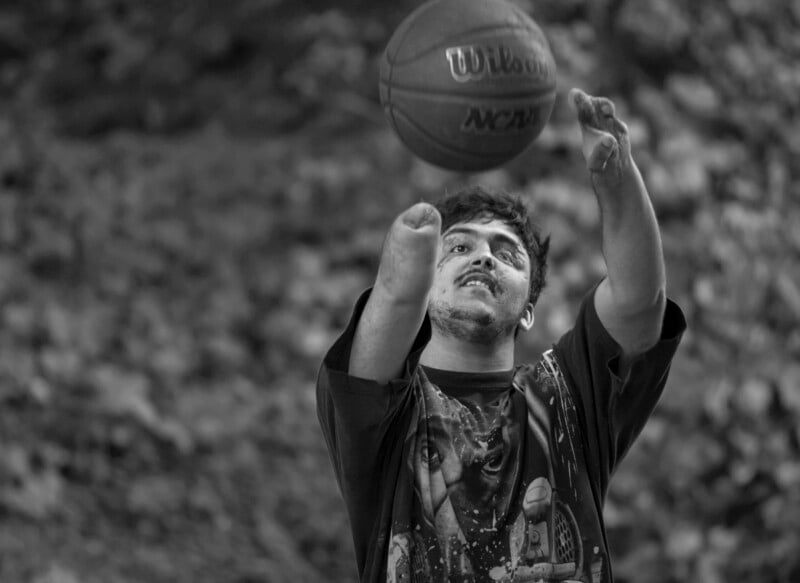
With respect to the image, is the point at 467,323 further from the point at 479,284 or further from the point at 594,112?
the point at 594,112

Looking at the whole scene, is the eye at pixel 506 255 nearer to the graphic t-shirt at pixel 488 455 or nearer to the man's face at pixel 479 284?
the man's face at pixel 479 284

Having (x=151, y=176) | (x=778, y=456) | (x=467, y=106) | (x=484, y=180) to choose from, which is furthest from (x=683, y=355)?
(x=467, y=106)

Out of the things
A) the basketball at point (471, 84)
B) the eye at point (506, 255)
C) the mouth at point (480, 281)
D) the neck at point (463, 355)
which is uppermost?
the basketball at point (471, 84)

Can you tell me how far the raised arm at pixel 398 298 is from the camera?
10.9 feet

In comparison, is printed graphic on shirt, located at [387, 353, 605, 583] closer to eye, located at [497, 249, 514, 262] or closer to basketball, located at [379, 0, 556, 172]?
eye, located at [497, 249, 514, 262]

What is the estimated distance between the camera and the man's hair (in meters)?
3.92

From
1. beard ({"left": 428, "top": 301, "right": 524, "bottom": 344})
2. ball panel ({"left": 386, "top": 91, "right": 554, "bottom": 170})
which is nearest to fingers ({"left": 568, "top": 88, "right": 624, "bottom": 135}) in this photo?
ball panel ({"left": 386, "top": 91, "right": 554, "bottom": 170})

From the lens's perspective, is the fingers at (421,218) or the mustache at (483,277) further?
the mustache at (483,277)

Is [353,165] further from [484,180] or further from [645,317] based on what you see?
[645,317]

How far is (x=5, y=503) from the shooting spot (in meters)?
6.82

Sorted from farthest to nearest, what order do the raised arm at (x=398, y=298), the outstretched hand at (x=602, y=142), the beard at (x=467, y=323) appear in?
the beard at (x=467, y=323)
the outstretched hand at (x=602, y=142)
the raised arm at (x=398, y=298)

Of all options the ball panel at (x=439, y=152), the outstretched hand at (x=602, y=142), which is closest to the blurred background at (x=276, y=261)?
the ball panel at (x=439, y=152)

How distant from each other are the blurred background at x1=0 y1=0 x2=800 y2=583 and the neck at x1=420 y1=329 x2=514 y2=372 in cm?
341

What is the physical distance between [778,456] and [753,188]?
1.52 m
